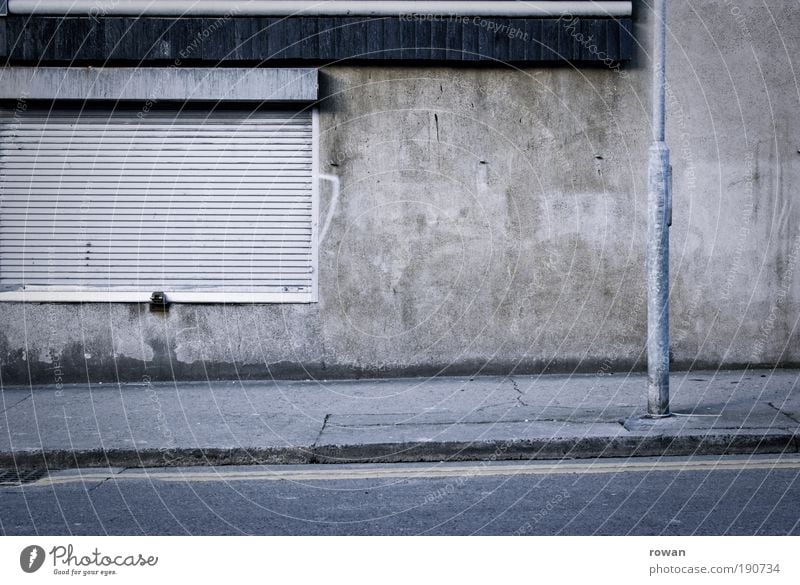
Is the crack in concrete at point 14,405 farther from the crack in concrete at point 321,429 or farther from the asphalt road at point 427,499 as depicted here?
the crack in concrete at point 321,429

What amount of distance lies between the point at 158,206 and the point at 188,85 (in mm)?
1363

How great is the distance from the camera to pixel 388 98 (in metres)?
10.2

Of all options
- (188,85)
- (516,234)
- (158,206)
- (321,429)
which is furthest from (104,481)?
(516,234)

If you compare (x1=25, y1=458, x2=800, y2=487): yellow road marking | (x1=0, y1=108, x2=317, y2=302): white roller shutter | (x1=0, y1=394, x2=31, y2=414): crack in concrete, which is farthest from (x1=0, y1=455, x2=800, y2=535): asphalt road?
(x1=0, y1=108, x2=317, y2=302): white roller shutter

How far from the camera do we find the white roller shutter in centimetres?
1033

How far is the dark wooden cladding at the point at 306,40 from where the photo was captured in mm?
10016

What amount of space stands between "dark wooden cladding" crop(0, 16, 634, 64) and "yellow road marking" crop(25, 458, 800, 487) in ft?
16.0

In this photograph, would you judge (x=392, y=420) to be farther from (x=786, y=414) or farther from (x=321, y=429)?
(x=786, y=414)

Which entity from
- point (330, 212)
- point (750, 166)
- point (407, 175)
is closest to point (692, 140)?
point (750, 166)

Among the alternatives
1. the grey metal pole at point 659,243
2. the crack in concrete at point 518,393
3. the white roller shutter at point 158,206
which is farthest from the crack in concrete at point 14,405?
the grey metal pole at point 659,243

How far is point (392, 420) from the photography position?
8.06m

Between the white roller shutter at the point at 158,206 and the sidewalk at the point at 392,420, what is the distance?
1158 millimetres

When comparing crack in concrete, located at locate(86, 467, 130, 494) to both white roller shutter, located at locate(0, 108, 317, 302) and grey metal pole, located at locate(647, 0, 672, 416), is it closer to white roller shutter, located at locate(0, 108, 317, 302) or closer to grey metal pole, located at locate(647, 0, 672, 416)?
white roller shutter, located at locate(0, 108, 317, 302)

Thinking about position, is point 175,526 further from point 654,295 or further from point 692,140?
point 692,140
